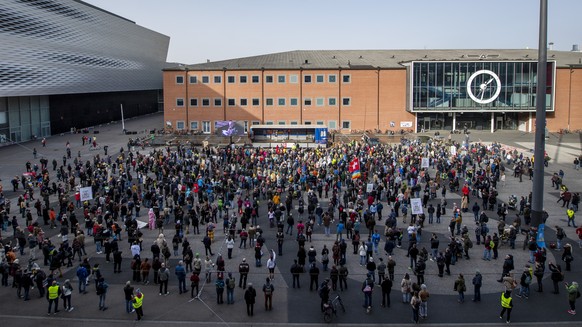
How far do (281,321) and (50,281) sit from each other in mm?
7860

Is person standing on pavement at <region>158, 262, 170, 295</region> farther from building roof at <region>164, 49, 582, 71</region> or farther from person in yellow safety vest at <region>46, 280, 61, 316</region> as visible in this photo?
building roof at <region>164, 49, 582, 71</region>

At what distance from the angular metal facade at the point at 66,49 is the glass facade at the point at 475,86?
47102mm

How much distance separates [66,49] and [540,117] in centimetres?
6779

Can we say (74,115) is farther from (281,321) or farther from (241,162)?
(281,321)

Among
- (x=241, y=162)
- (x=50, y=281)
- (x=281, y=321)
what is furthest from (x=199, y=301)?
(x=241, y=162)

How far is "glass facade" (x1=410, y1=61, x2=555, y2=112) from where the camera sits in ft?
240

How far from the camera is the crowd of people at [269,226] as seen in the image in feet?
65.9

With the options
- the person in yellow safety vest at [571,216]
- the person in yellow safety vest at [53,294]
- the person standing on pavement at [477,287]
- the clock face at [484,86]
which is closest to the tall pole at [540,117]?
the person in yellow safety vest at [571,216]

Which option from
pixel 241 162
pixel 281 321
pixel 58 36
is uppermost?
pixel 58 36

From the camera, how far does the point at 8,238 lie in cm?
2741

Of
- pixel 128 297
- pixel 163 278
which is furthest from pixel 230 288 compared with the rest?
pixel 128 297

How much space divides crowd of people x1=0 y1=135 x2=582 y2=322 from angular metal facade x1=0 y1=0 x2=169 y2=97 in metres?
23.6

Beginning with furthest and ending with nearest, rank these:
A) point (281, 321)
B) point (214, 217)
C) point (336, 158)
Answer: point (336, 158) → point (214, 217) → point (281, 321)

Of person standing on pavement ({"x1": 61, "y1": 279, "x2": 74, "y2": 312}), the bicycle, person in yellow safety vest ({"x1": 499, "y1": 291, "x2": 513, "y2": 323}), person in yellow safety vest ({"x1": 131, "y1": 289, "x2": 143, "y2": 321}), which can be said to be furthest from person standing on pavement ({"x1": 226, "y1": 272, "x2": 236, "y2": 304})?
person in yellow safety vest ({"x1": 499, "y1": 291, "x2": 513, "y2": 323})
